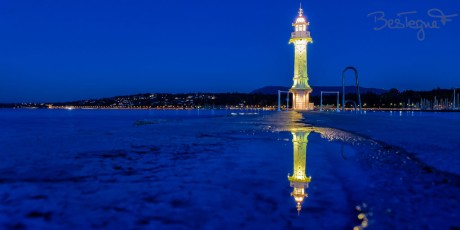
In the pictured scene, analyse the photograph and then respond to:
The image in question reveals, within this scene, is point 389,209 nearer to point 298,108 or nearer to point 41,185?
point 41,185

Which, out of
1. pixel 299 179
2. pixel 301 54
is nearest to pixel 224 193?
pixel 299 179

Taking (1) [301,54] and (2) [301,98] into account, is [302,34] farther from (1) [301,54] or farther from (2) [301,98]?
(2) [301,98]

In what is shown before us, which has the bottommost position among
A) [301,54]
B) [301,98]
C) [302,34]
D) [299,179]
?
[299,179]

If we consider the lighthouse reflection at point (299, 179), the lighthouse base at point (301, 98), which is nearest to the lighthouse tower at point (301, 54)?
the lighthouse base at point (301, 98)

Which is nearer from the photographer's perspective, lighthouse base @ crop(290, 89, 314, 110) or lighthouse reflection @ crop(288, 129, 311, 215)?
lighthouse reflection @ crop(288, 129, 311, 215)

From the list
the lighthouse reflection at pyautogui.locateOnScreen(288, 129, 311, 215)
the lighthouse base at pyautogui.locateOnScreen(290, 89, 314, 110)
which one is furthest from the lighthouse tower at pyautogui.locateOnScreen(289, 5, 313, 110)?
the lighthouse reflection at pyautogui.locateOnScreen(288, 129, 311, 215)

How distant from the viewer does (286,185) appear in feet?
19.3

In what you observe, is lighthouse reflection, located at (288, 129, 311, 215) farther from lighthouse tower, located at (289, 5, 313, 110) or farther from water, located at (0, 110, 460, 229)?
lighthouse tower, located at (289, 5, 313, 110)

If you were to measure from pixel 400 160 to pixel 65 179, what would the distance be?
6745 mm

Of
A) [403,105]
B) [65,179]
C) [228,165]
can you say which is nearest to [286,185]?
[228,165]

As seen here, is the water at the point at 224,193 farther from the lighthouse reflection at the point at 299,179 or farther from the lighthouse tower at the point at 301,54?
the lighthouse tower at the point at 301,54

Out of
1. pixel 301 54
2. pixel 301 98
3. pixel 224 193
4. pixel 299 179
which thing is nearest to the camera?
pixel 224 193

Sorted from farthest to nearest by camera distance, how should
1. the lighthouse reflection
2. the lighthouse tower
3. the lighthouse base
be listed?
the lighthouse base, the lighthouse tower, the lighthouse reflection

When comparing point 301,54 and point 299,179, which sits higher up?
point 301,54
